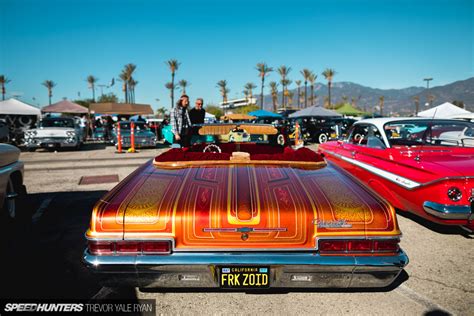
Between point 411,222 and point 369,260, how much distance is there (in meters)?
3.03

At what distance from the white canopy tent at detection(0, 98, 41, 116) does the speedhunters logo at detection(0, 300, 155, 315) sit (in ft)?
68.3

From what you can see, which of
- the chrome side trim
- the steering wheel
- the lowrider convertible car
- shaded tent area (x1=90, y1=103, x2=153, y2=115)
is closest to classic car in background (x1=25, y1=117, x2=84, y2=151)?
shaded tent area (x1=90, y1=103, x2=153, y2=115)

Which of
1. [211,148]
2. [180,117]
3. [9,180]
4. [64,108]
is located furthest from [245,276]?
[64,108]

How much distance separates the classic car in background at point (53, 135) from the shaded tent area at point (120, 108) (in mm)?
8777

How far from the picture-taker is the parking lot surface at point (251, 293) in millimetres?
2404

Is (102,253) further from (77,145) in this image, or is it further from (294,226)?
(77,145)

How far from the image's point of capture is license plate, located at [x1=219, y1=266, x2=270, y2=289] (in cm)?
198

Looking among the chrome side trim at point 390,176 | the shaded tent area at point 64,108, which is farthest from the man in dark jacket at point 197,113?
the shaded tent area at point 64,108

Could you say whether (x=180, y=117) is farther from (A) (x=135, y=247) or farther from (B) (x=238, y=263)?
(B) (x=238, y=263)

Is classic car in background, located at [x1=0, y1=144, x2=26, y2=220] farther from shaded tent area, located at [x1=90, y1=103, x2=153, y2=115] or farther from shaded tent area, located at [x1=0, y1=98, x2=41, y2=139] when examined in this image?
shaded tent area, located at [x1=90, y1=103, x2=153, y2=115]

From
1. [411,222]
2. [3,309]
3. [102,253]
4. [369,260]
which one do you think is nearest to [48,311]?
[3,309]

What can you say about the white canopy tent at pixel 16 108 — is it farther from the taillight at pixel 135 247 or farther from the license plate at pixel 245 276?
the license plate at pixel 245 276

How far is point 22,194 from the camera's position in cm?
410

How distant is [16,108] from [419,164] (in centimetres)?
2260
